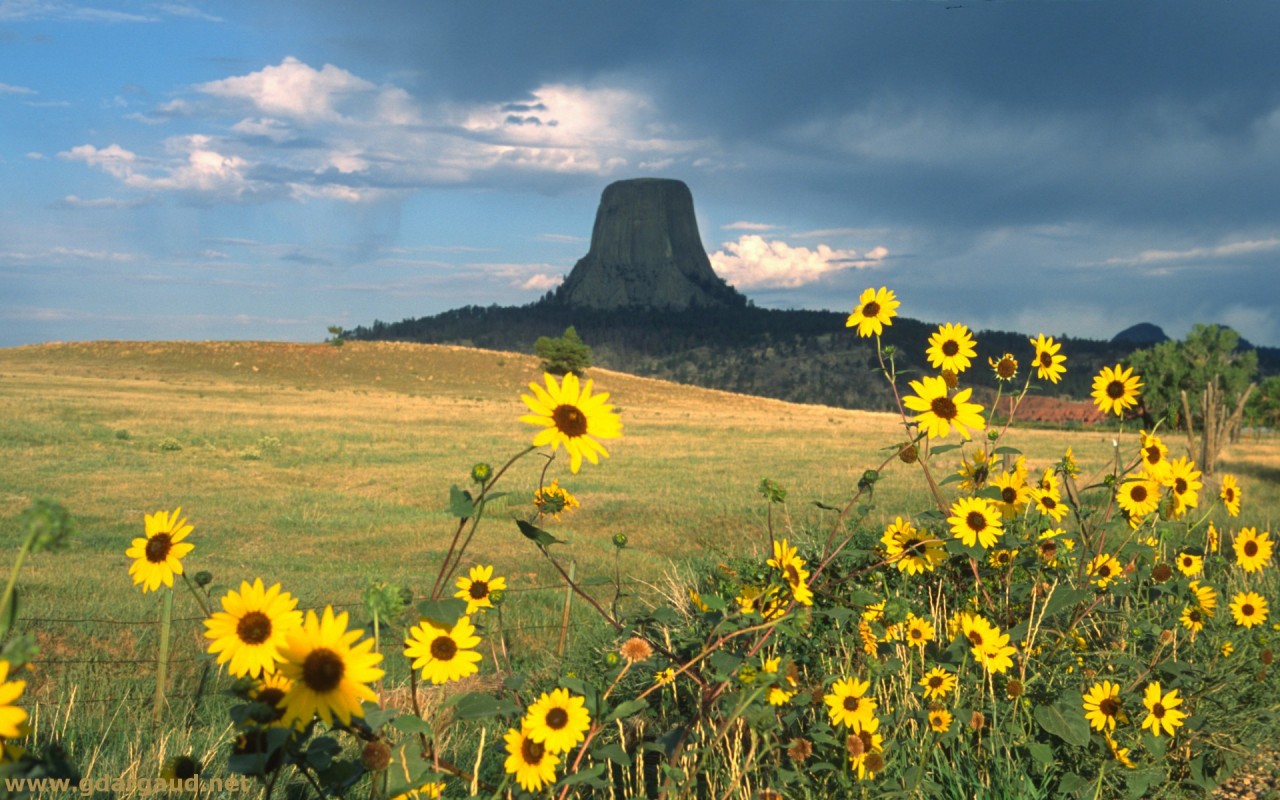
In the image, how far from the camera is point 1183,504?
377cm

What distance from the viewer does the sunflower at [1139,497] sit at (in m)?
3.75

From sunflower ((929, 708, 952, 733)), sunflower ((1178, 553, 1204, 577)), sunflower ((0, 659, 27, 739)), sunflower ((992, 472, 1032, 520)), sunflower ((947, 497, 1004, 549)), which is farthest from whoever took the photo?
sunflower ((1178, 553, 1204, 577))

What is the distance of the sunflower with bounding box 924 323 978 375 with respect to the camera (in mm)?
3570

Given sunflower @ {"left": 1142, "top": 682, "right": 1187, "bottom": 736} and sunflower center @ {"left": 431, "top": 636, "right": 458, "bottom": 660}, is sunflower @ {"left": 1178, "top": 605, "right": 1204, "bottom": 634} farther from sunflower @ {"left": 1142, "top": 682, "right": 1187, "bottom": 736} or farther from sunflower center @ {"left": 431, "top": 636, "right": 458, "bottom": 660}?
sunflower center @ {"left": 431, "top": 636, "right": 458, "bottom": 660}

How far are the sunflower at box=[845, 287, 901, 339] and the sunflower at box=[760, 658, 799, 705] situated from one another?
1336 millimetres

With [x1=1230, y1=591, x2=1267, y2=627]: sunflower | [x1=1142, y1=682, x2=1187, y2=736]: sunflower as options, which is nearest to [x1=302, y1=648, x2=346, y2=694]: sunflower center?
[x1=1142, y1=682, x2=1187, y2=736]: sunflower

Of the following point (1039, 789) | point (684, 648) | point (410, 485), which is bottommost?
point (410, 485)

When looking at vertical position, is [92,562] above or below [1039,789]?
below

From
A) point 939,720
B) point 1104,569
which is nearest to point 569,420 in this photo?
point 939,720

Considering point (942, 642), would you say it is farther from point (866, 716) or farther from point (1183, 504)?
point (866, 716)

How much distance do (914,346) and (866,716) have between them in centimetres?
14405

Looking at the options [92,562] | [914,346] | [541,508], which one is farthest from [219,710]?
[914,346]

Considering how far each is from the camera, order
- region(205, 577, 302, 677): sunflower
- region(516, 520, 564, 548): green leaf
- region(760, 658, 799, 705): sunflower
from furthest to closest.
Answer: region(760, 658, 799, 705): sunflower
region(516, 520, 564, 548): green leaf
region(205, 577, 302, 677): sunflower

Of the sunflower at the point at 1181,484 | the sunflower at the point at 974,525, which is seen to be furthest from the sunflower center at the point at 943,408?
the sunflower at the point at 1181,484
